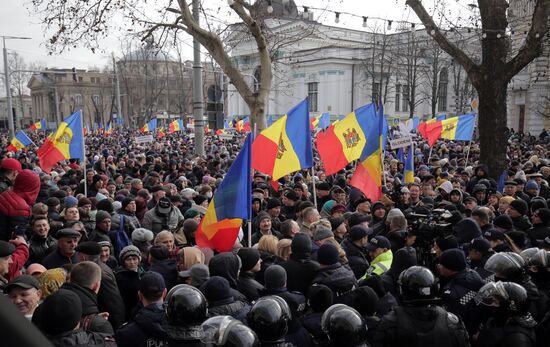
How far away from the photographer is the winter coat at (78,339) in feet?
9.43

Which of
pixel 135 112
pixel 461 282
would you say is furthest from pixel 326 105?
pixel 461 282

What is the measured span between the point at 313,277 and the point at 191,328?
1.80 meters

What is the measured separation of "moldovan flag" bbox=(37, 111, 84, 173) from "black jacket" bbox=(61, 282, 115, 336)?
726 cm

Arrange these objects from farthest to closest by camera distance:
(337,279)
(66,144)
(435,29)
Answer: (435,29) < (66,144) < (337,279)

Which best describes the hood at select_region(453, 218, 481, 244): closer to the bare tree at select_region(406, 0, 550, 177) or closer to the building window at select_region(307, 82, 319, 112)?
the bare tree at select_region(406, 0, 550, 177)

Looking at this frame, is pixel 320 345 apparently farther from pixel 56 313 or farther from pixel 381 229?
pixel 381 229

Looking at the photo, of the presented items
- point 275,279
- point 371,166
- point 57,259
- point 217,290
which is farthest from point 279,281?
point 371,166

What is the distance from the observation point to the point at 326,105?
2347 inches

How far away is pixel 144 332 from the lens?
3.38 m

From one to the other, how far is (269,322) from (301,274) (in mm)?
1700

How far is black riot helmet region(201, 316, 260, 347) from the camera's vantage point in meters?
2.82

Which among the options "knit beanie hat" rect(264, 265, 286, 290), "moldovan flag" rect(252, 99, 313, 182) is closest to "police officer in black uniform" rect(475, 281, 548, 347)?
"knit beanie hat" rect(264, 265, 286, 290)

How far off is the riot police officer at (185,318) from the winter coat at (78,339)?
0.41 m

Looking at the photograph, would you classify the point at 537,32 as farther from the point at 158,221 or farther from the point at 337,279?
the point at 337,279
